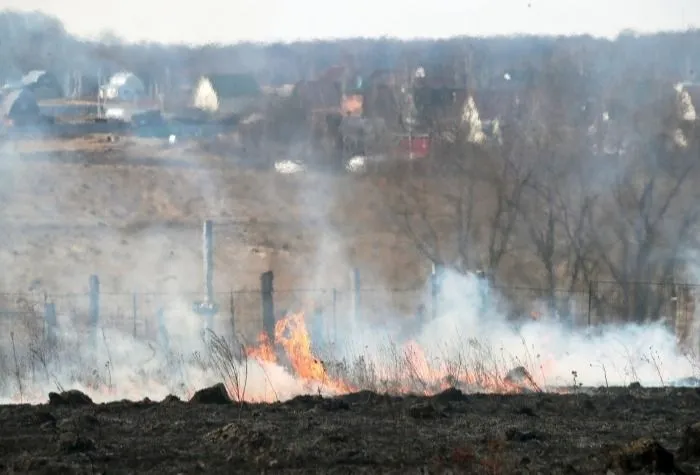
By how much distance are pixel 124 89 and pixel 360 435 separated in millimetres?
30962

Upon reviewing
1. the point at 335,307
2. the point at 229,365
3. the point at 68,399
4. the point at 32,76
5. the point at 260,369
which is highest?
the point at 32,76

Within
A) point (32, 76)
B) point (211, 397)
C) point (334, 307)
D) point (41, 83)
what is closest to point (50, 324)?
point (334, 307)

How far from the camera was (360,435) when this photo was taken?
35.6 feet

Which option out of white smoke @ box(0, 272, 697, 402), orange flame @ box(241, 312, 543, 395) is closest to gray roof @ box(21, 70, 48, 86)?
white smoke @ box(0, 272, 697, 402)

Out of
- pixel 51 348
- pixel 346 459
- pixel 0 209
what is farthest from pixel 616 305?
pixel 346 459

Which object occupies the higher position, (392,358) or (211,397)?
(211,397)

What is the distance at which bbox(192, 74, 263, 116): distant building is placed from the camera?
39844 millimetres

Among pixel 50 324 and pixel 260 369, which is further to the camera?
pixel 50 324

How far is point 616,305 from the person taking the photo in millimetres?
32594

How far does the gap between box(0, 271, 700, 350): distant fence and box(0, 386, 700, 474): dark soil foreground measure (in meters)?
12.8

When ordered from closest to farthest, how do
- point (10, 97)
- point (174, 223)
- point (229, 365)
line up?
point (229, 365) → point (10, 97) → point (174, 223)

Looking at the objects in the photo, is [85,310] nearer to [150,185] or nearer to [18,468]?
[150,185]

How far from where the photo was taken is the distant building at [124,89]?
39.6m

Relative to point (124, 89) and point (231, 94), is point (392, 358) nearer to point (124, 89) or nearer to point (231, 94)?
point (231, 94)
